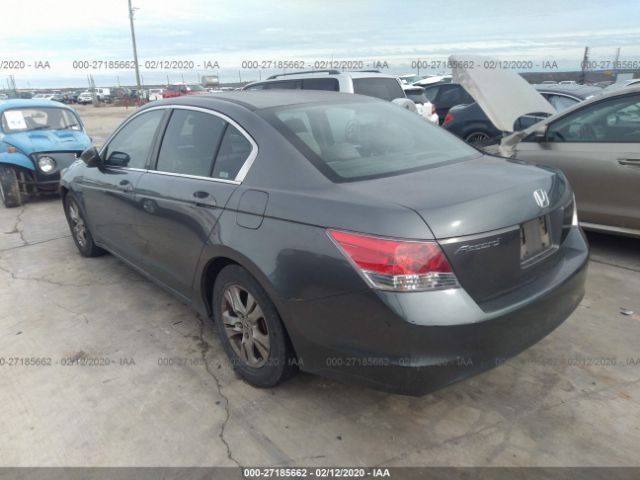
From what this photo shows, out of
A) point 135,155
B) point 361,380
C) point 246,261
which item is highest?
point 135,155

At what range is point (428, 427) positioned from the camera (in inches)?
98.4

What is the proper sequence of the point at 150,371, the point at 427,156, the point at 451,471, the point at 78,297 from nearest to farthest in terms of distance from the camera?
the point at 451,471 < the point at 427,156 < the point at 150,371 < the point at 78,297

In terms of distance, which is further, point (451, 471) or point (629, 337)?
point (629, 337)

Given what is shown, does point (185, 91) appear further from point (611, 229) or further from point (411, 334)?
point (411, 334)

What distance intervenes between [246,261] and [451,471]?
1389 millimetres

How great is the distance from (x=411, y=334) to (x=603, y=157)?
3545 millimetres

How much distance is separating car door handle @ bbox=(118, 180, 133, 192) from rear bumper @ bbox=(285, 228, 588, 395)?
1956 mm

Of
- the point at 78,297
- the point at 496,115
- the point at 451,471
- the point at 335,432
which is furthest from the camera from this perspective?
the point at 496,115

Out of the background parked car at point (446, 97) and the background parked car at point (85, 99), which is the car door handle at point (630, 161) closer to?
the background parked car at point (446, 97)

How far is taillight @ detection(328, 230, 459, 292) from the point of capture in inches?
78.7

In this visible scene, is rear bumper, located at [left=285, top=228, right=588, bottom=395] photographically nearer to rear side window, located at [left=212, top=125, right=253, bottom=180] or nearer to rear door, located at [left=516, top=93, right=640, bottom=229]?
rear side window, located at [left=212, top=125, right=253, bottom=180]

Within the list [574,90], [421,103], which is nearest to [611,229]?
[574,90]

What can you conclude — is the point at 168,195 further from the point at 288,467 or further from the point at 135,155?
the point at 288,467

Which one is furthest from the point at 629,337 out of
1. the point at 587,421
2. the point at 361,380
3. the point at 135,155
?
the point at 135,155
